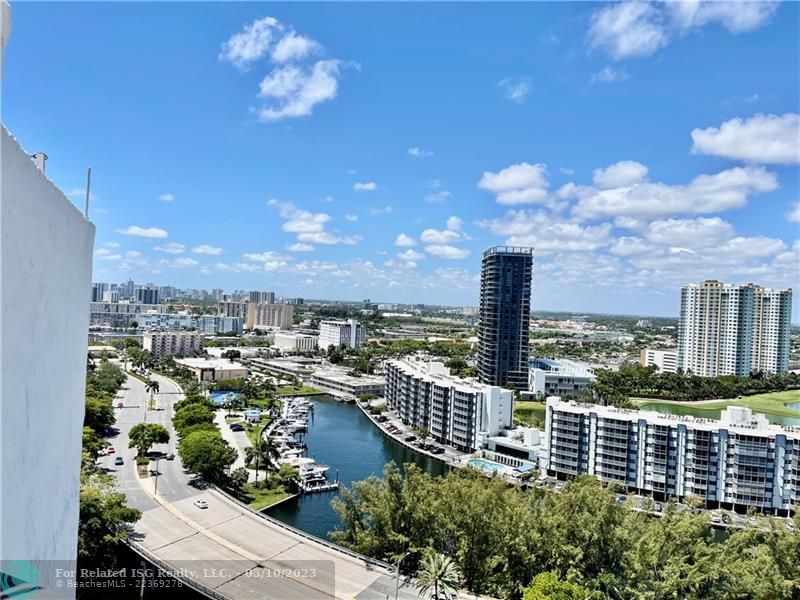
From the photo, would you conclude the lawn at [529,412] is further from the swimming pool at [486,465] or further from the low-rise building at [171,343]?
the low-rise building at [171,343]

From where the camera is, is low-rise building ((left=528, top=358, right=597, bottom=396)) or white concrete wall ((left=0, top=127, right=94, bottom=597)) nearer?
white concrete wall ((left=0, top=127, right=94, bottom=597))

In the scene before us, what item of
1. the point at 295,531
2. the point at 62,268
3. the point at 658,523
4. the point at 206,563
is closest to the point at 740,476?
the point at 658,523

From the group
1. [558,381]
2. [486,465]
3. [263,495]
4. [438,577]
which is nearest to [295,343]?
[558,381]

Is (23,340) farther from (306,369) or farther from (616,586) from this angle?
(306,369)

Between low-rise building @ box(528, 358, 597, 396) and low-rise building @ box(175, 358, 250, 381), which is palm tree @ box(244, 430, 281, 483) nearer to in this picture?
low-rise building @ box(528, 358, 597, 396)

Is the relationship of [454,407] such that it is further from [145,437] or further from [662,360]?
[662,360]

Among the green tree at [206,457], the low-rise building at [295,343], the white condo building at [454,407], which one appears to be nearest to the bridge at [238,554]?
the green tree at [206,457]

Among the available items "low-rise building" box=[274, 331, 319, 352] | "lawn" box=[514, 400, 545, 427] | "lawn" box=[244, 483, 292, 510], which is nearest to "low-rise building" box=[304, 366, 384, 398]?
"lawn" box=[514, 400, 545, 427]
